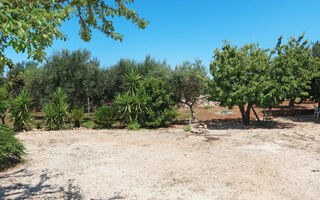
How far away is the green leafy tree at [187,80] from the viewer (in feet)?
45.3

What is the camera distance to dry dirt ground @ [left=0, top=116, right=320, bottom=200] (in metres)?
4.39

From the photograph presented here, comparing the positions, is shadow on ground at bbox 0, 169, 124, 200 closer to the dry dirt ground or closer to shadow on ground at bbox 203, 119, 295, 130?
the dry dirt ground

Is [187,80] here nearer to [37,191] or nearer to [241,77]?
[241,77]

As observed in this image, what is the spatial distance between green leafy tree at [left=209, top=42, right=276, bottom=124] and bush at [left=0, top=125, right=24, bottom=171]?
9.34 meters

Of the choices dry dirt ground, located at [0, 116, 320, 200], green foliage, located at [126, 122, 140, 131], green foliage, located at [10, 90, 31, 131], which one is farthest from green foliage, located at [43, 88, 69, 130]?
green foliage, located at [126, 122, 140, 131]

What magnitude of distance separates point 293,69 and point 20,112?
599 inches

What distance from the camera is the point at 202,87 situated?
47.6 feet

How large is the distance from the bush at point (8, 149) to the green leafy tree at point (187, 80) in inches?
378

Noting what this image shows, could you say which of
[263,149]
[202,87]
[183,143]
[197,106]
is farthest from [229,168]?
[197,106]

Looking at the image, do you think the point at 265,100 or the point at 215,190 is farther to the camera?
the point at 265,100

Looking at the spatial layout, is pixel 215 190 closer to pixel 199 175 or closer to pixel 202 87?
pixel 199 175

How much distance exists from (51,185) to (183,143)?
5336 mm

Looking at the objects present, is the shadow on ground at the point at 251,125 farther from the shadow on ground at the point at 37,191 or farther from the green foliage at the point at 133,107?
the shadow on ground at the point at 37,191

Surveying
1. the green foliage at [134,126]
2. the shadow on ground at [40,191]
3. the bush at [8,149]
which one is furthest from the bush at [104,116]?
the shadow on ground at [40,191]
